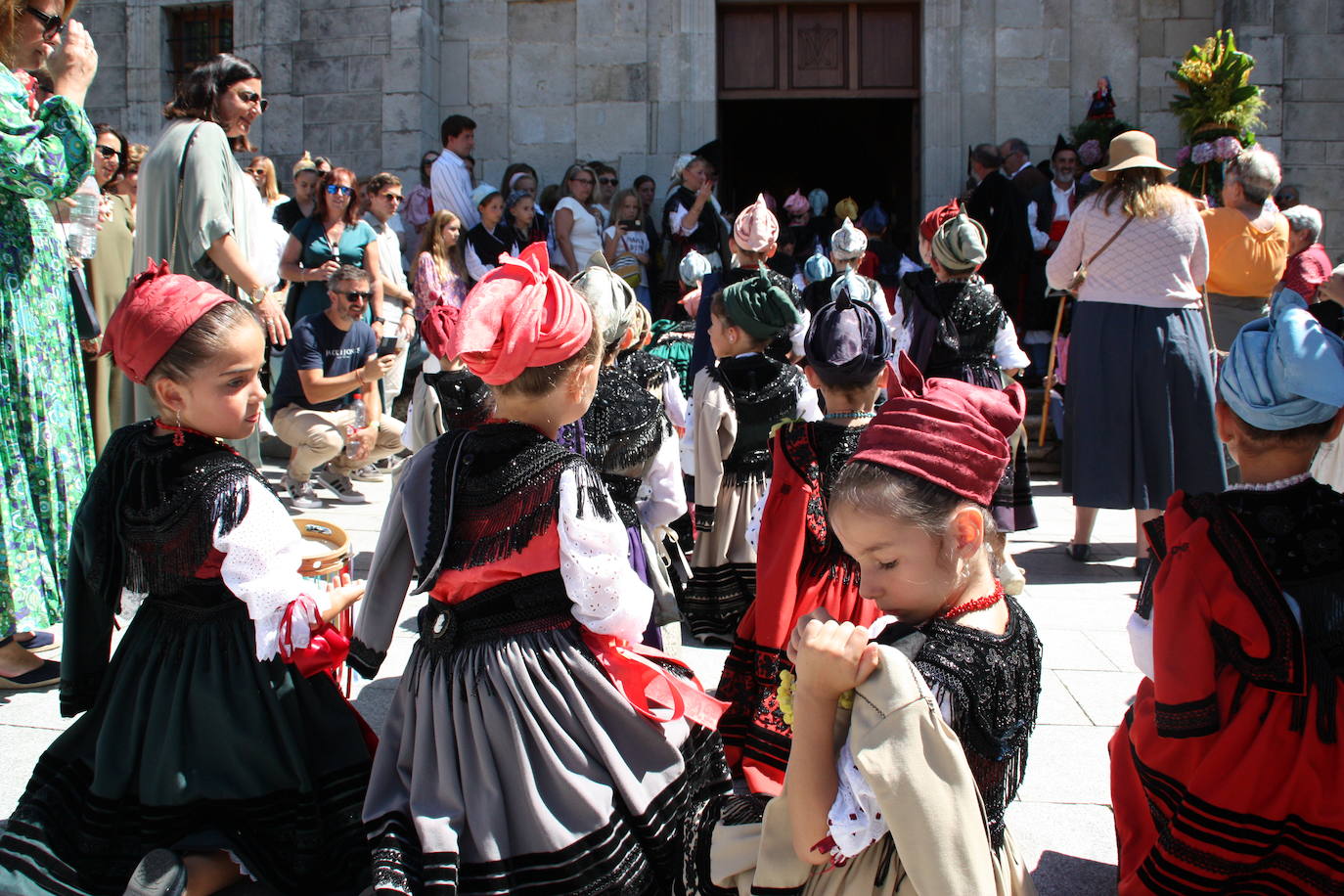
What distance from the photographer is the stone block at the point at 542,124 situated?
11.8 meters

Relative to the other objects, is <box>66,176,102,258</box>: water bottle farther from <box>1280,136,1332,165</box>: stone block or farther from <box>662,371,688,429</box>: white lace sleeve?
<box>1280,136,1332,165</box>: stone block

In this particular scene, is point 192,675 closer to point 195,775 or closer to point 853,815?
point 195,775

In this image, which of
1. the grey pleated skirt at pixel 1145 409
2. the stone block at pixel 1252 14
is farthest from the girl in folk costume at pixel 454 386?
the stone block at pixel 1252 14

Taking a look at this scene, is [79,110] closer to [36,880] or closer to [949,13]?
[36,880]

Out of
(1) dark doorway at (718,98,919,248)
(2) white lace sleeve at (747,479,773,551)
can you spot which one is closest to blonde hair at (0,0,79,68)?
(2) white lace sleeve at (747,479,773,551)

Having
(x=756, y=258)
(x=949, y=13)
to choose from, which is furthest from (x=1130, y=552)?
(x=949, y=13)

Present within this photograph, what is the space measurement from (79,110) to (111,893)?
250 centimetres

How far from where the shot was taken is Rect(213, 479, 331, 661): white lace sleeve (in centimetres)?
243

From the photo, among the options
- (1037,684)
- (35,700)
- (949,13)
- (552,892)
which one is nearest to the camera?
(1037,684)

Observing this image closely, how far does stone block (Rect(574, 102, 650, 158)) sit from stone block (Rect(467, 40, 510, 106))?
0.85 metres

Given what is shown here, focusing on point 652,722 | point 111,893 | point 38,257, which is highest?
point 38,257

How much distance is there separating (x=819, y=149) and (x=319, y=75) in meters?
9.50

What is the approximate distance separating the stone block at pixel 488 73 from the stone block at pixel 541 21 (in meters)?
0.23

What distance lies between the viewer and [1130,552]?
5988mm
